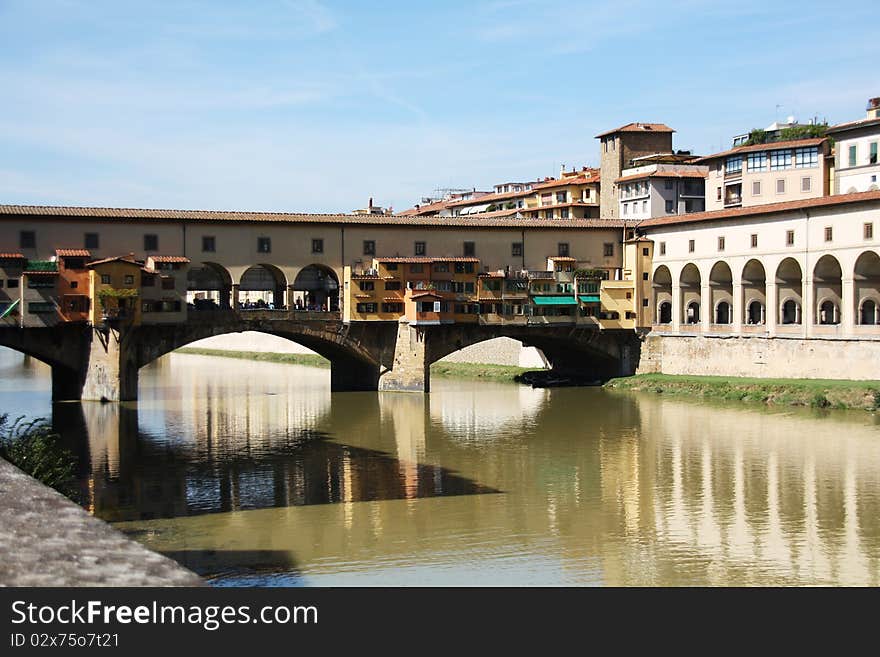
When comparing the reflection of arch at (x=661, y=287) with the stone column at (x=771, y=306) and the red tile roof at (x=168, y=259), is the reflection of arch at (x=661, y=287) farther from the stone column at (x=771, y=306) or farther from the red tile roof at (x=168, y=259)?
the red tile roof at (x=168, y=259)

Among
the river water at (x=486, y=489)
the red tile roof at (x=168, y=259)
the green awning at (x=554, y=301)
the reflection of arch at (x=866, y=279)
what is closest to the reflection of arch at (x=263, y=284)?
the red tile roof at (x=168, y=259)

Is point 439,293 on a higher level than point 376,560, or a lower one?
higher

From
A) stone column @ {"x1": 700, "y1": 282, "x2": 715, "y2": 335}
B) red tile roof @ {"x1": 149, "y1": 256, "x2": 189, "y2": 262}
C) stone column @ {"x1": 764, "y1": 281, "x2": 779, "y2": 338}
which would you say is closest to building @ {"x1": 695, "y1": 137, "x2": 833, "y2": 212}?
stone column @ {"x1": 700, "y1": 282, "x2": 715, "y2": 335}

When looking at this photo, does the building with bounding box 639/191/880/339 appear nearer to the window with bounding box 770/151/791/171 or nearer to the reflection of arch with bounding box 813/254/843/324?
the reflection of arch with bounding box 813/254/843/324

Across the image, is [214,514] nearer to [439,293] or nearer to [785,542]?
[785,542]

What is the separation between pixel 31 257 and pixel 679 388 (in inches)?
1014

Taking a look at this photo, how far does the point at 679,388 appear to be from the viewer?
48094mm

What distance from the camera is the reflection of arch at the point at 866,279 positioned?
44.2 metres

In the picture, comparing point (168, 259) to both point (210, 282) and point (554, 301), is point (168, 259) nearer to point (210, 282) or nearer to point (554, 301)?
point (210, 282)

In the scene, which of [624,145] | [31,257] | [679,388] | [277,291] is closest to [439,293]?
[277,291]

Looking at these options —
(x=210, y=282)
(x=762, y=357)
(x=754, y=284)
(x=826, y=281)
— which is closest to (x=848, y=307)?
(x=826, y=281)

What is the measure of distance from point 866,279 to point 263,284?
30.3 meters

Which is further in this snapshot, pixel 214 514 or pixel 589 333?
pixel 589 333

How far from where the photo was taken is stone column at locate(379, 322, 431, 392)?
4869cm
